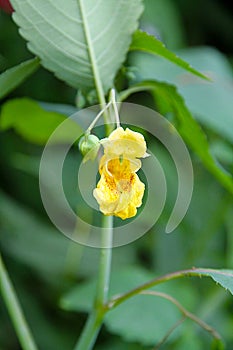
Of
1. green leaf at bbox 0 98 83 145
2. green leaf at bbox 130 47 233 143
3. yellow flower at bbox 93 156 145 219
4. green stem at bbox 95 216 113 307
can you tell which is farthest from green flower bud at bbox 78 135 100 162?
green leaf at bbox 130 47 233 143

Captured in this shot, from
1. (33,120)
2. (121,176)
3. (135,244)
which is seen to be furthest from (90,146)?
(135,244)

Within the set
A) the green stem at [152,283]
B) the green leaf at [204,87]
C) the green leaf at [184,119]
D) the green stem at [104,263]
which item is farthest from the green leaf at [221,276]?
the green leaf at [204,87]

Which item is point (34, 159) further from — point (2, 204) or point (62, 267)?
point (62, 267)

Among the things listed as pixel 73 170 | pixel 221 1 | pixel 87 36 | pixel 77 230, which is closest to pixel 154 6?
pixel 221 1

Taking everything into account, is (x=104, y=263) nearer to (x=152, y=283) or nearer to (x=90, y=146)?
(x=152, y=283)

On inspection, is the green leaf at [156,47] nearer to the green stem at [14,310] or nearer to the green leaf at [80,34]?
the green leaf at [80,34]

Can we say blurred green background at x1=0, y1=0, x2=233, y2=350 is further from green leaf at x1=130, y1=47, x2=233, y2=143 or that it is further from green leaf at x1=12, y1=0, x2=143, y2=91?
green leaf at x1=12, y1=0, x2=143, y2=91
